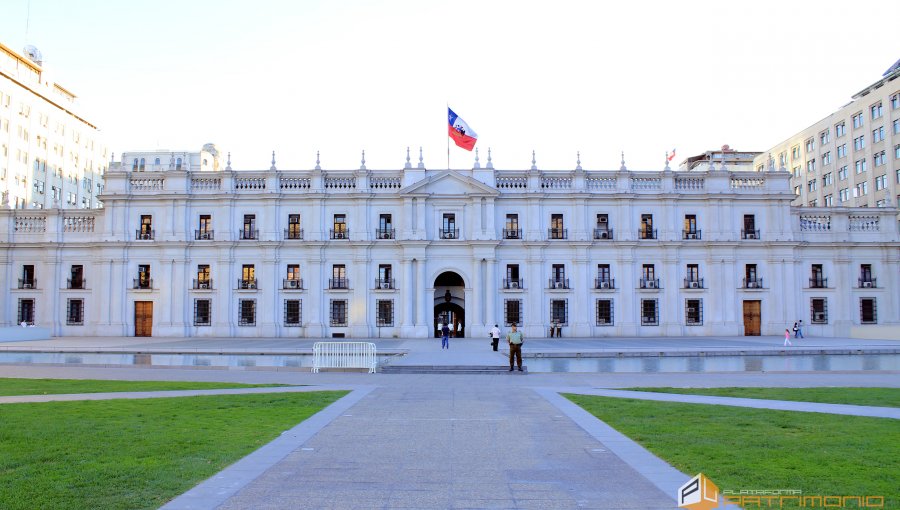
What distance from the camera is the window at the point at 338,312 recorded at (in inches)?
2144

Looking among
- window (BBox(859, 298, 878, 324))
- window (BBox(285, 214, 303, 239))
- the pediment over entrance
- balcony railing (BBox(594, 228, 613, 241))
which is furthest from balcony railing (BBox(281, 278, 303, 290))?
window (BBox(859, 298, 878, 324))

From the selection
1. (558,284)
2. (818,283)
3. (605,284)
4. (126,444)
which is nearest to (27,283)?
(558,284)

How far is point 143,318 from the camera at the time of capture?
5478 centimetres

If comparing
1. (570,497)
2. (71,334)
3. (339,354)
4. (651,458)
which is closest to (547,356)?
(339,354)

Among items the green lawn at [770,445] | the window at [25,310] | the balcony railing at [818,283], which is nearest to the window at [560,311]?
A: the balcony railing at [818,283]

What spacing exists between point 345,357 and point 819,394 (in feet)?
51.2

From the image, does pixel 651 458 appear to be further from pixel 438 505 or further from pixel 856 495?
pixel 438 505

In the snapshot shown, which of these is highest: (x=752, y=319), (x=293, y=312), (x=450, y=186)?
(x=450, y=186)

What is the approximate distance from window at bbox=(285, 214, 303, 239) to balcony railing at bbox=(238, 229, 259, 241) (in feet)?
7.96

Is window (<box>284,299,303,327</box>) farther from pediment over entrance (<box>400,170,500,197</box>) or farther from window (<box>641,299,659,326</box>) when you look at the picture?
window (<box>641,299,659,326</box>)

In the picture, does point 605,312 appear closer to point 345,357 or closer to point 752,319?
point 752,319

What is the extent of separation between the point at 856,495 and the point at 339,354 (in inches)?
819

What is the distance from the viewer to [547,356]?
1337 inches

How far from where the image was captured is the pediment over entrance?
54.1m
